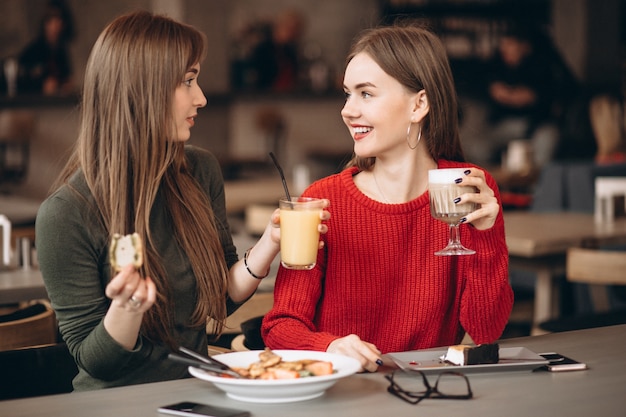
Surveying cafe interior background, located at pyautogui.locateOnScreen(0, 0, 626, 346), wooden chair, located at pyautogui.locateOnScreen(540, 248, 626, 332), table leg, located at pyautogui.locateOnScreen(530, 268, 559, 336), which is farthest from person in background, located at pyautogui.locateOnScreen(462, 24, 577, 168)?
wooden chair, located at pyautogui.locateOnScreen(540, 248, 626, 332)

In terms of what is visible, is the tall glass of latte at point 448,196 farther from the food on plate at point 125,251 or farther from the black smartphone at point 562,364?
the food on plate at point 125,251

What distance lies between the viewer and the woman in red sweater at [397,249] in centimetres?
219

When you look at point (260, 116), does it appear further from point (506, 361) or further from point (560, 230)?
point (506, 361)

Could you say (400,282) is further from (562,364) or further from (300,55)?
(300,55)

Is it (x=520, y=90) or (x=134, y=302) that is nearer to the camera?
(x=134, y=302)

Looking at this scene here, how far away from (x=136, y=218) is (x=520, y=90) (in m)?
8.98

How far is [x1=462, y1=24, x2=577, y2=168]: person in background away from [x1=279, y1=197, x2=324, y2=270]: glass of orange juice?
7872 millimetres

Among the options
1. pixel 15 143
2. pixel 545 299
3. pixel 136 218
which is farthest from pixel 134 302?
pixel 15 143

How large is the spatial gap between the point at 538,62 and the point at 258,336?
916 centimetres

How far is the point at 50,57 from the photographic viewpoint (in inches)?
364

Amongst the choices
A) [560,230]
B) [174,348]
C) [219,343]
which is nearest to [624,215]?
[560,230]

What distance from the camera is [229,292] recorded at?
7.30 ft

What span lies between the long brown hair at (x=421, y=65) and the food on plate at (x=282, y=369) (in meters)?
0.83

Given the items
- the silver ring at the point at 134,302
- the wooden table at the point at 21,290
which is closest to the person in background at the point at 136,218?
the silver ring at the point at 134,302
